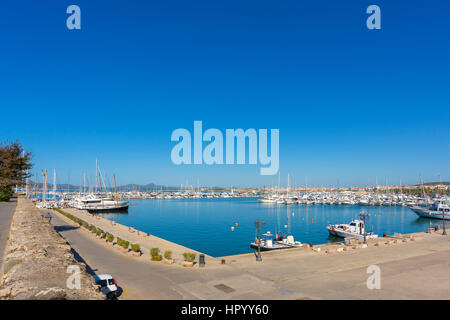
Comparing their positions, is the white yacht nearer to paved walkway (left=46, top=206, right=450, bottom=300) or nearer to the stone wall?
paved walkway (left=46, top=206, right=450, bottom=300)

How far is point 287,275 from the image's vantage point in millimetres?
20172

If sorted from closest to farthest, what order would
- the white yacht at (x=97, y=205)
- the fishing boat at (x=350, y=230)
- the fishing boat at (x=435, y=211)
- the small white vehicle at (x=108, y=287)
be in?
the small white vehicle at (x=108, y=287)
the fishing boat at (x=350, y=230)
the fishing boat at (x=435, y=211)
the white yacht at (x=97, y=205)

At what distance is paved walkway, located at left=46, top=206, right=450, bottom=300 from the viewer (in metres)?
16.1

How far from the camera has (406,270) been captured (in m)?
21.8

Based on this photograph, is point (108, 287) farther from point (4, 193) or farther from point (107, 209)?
point (107, 209)

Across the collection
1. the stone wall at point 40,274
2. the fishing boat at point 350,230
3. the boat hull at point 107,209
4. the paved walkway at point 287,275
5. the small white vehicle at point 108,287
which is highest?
the stone wall at point 40,274

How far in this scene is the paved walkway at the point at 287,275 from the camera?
1609 centimetres

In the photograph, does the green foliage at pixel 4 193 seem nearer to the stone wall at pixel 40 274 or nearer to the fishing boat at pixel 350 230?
the stone wall at pixel 40 274

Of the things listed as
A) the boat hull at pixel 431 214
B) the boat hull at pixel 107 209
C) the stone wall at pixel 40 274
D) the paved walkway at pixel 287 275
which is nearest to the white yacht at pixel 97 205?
the boat hull at pixel 107 209

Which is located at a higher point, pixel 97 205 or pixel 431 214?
pixel 97 205

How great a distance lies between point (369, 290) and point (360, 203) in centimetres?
13904

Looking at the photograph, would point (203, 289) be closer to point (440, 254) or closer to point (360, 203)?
point (440, 254)

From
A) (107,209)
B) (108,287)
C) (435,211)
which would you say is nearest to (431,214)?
(435,211)
